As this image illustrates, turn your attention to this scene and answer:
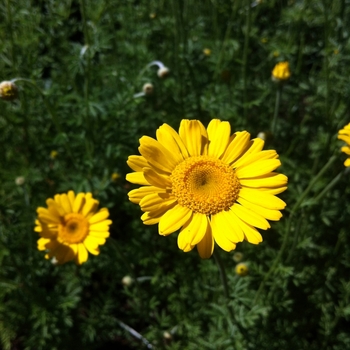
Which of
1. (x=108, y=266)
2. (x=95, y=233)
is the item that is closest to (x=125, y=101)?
(x=95, y=233)

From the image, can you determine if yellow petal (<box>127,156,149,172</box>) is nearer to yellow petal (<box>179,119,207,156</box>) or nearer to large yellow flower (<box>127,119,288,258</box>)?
large yellow flower (<box>127,119,288,258</box>)

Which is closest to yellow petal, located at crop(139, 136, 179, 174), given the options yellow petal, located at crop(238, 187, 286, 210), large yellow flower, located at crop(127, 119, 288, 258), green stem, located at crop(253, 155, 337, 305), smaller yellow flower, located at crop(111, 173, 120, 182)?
large yellow flower, located at crop(127, 119, 288, 258)

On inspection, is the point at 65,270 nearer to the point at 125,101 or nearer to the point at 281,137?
the point at 125,101

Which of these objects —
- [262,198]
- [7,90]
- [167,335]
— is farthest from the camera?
[167,335]

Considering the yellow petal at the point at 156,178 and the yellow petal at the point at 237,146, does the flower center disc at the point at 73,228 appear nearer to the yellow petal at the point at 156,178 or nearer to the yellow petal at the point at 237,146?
the yellow petal at the point at 156,178

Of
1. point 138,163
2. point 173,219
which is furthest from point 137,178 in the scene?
point 173,219

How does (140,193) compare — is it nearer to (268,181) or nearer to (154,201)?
(154,201)
